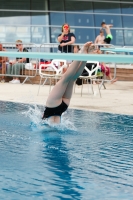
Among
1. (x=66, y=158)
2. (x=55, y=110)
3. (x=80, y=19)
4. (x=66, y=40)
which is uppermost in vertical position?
(x=80, y=19)

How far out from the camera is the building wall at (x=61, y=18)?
19516 millimetres

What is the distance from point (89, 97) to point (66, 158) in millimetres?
6228

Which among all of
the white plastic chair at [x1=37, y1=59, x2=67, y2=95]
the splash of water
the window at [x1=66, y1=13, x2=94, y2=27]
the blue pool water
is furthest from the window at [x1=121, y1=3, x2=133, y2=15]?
the splash of water

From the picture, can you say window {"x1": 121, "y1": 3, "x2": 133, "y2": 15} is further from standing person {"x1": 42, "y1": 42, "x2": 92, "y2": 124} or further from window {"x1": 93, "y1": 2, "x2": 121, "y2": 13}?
standing person {"x1": 42, "y1": 42, "x2": 92, "y2": 124}

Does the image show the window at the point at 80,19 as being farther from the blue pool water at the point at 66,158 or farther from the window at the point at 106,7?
the blue pool water at the point at 66,158

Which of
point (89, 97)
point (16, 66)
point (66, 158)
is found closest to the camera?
point (66, 158)

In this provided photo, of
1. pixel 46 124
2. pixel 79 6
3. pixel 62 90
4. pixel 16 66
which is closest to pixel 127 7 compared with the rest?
pixel 79 6

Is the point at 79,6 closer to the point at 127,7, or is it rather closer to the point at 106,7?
the point at 106,7

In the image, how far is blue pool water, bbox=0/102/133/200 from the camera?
4.24m

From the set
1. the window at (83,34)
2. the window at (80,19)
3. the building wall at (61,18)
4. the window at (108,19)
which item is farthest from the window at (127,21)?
the window at (83,34)

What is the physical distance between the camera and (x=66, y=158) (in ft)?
17.6

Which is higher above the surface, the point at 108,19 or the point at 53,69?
the point at 108,19

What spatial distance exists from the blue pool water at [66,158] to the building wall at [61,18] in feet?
37.6

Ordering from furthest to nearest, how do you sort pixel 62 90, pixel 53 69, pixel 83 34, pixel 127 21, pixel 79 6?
pixel 79 6 < pixel 127 21 < pixel 83 34 < pixel 53 69 < pixel 62 90
